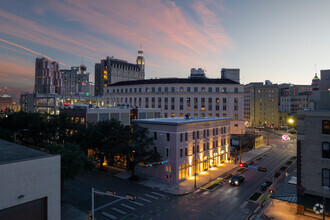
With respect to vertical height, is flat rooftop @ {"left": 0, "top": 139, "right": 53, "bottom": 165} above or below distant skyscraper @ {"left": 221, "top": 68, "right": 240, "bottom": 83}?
below

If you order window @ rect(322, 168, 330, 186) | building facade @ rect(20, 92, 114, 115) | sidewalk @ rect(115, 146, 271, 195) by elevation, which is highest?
building facade @ rect(20, 92, 114, 115)

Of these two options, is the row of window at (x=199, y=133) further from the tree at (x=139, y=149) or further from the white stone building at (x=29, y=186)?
the white stone building at (x=29, y=186)

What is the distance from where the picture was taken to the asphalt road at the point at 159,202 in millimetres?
29547

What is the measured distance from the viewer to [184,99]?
102562mm

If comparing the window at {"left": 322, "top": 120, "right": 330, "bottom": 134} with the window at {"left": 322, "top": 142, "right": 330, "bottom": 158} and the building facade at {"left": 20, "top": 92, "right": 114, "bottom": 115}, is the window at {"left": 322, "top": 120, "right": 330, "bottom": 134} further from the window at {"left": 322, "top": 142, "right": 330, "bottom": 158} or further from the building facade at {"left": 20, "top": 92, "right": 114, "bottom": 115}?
the building facade at {"left": 20, "top": 92, "right": 114, "bottom": 115}

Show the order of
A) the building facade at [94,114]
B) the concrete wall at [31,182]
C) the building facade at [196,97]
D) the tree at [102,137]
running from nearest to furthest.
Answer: the concrete wall at [31,182] < the tree at [102,137] < the building facade at [94,114] < the building facade at [196,97]

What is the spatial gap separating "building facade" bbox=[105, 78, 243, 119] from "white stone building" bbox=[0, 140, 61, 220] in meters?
81.1

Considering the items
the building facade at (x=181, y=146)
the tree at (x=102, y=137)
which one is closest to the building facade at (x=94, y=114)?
the tree at (x=102, y=137)

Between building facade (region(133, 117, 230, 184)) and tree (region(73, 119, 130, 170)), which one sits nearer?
building facade (region(133, 117, 230, 184))

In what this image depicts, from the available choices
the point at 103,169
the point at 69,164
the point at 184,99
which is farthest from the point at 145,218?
the point at 184,99

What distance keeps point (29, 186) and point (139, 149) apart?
72.5 feet

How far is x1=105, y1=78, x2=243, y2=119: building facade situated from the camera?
10006 cm

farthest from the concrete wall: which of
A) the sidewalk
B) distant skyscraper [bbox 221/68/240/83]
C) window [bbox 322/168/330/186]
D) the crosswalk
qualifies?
distant skyscraper [bbox 221/68/240/83]

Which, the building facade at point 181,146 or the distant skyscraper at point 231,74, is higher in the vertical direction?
the distant skyscraper at point 231,74
